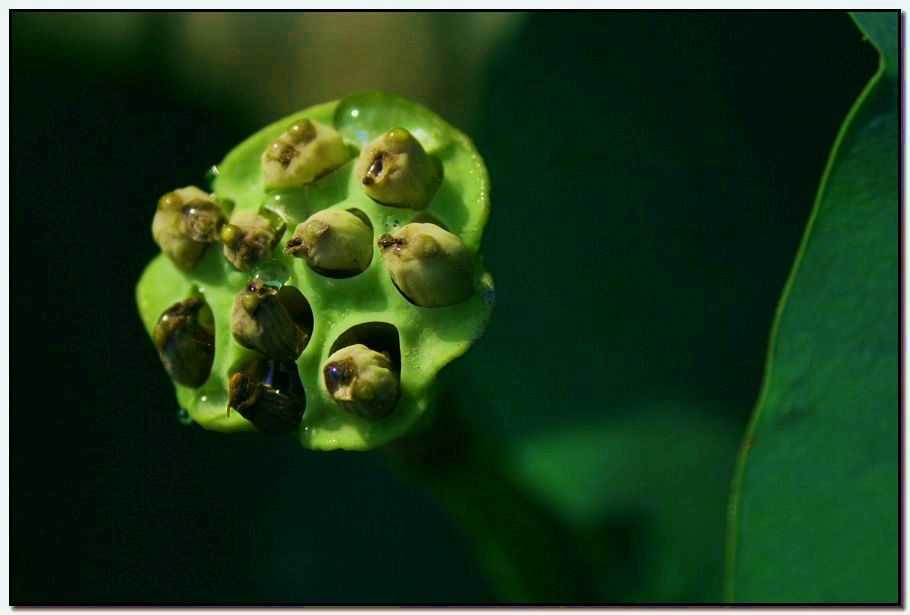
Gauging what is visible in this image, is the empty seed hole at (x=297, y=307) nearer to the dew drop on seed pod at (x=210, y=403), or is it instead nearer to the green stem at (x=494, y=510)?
the dew drop on seed pod at (x=210, y=403)

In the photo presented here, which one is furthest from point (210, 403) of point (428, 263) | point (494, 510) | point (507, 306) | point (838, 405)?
point (507, 306)

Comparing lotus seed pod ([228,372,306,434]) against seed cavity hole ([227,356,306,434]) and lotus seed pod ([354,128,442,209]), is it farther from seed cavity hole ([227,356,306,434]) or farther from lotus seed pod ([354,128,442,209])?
lotus seed pod ([354,128,442,209])

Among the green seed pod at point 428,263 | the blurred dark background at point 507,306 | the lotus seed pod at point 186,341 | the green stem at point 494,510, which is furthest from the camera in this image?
the blurred dark background at point 507,306

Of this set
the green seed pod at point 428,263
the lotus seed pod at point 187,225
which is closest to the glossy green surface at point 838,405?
the green seed pod at point 428,263

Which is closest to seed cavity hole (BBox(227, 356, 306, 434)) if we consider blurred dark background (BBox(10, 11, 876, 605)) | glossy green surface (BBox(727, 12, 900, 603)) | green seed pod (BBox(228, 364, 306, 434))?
green seed pod (BBox(228, 364, 306, 434))

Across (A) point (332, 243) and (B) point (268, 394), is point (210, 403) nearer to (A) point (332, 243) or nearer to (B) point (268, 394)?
(B) point (268, 394)
